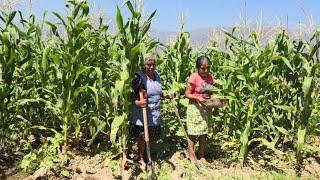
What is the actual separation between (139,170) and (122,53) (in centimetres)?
138

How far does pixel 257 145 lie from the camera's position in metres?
6.37

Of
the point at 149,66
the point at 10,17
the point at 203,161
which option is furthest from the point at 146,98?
the point at 10,17

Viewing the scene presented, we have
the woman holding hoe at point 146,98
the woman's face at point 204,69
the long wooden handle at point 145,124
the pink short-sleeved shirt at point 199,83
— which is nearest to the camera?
the long wooden handle at point 145,124

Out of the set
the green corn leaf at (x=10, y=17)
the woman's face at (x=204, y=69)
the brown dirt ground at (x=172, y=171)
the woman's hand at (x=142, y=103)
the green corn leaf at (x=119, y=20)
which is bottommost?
the brown dirt ground at (x=172, y=171)

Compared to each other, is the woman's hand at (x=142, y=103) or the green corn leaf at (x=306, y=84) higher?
the green corn leaf at (x=306, y=84)

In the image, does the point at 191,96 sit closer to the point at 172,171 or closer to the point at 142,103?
the point at 142,103

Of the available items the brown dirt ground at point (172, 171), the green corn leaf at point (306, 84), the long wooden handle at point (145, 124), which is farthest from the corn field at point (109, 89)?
the long wooden handle at point (145, 124)

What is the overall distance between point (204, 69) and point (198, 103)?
0.42 m

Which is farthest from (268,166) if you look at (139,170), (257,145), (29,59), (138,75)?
(29,59)

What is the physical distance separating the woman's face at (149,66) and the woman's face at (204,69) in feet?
1.92

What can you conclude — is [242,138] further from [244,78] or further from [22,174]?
[22,174]

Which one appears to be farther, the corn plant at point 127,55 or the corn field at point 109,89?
the corn field at point 109,89

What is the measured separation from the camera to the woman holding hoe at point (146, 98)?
212 inches

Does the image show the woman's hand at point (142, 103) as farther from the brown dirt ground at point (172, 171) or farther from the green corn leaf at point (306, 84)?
the green corn leaf at point (306, 84)
